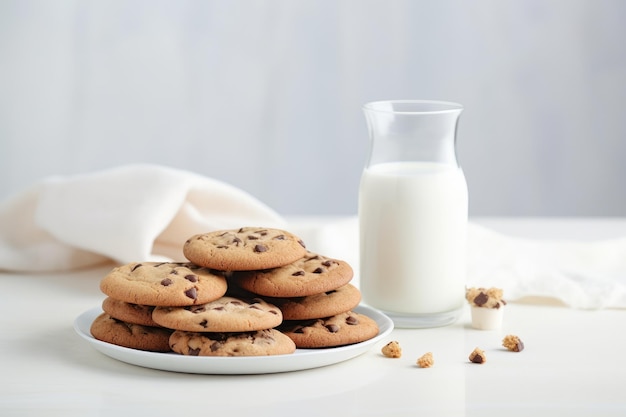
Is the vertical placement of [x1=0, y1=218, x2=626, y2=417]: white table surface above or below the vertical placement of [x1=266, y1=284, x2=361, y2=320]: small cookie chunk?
below

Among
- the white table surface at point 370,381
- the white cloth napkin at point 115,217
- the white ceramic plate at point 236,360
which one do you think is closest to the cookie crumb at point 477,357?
the white table surface at point 370,381

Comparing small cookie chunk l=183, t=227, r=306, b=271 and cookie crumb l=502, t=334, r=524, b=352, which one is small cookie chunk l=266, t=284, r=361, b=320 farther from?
cookie crumb l=502, t=334, r=524, b=352

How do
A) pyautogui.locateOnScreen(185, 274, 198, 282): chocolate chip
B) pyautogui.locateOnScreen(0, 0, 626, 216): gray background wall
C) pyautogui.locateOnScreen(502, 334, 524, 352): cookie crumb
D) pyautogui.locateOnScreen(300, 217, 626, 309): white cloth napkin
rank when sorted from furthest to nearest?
pyautogui.locateOnScreen(0, 0, 626, 216): gray background wall → pyautogui.locateOnScreen(300, 217, 626, 309): white cloth napkin → pyautogui.locateOnScreen(502, 334, 524, 352): cookie crumb → pyautogui.locateOnScreen(185, 274, 198, 282): chocolate chip

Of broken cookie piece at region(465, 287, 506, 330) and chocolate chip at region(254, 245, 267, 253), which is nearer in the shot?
chocolate chip at region(254, 245, 267, 253)

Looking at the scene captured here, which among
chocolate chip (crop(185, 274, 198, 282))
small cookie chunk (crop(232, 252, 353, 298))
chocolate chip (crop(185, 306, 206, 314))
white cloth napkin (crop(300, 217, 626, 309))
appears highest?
chocolate chip (crop(185, 274, 198, 282))

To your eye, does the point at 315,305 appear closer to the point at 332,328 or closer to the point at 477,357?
the point at 332,328

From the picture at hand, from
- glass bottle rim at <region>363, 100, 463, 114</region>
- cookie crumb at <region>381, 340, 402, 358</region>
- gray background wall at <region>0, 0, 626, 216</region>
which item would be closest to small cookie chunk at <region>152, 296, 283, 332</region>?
cookie crumb at <region>381, 340, 402, 358</region>

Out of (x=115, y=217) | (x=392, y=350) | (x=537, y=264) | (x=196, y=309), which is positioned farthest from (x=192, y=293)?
(x=537, y=264)
